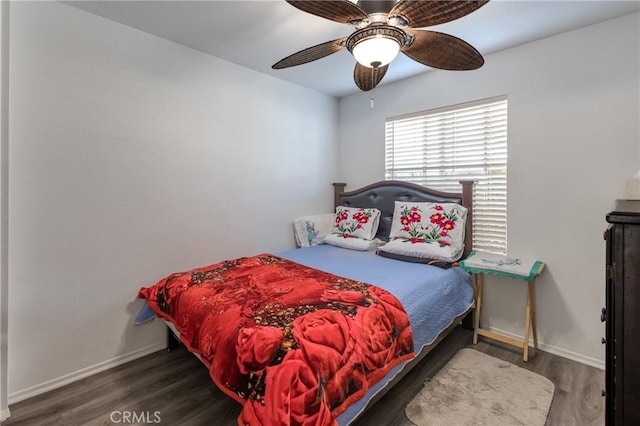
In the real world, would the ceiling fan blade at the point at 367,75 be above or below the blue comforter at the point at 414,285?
above

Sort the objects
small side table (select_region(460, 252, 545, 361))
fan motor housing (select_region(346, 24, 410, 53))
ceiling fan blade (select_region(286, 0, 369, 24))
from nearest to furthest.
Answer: ceiling fan blade (select_region(286, 0, 369, 24))
fan motor housing (select_region(346, 24, 410, 53))
small side table (select_region(460, 252, 545, 361))

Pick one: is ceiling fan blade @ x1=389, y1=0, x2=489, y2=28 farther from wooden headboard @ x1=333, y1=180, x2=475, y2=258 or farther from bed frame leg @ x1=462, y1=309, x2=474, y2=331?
bed frame leg @ x1=462, y1=309, x2=474, y2=331

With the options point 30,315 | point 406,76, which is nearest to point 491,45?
point 406,76

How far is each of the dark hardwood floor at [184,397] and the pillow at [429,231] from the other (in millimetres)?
843

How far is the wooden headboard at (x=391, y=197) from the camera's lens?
2.75m

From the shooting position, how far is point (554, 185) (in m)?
2.33

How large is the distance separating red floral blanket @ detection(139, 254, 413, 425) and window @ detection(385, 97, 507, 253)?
1.54m

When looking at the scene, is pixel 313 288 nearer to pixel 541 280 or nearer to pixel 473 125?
pixel 541 280

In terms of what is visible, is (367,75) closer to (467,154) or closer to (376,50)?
(376,50)

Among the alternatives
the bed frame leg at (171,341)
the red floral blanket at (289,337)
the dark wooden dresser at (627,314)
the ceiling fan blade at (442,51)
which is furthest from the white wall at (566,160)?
the bed frame leg at (171,341)

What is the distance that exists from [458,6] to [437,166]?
6.50ft

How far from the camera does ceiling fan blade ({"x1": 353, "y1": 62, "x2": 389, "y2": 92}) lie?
1890mm

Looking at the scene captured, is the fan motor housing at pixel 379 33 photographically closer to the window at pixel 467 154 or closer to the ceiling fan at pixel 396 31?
the ceiling fan at pixel 396 31

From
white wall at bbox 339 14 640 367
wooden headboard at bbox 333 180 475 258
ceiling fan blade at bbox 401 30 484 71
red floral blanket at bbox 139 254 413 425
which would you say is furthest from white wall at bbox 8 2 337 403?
white wall at bbox 339 14 640 367
